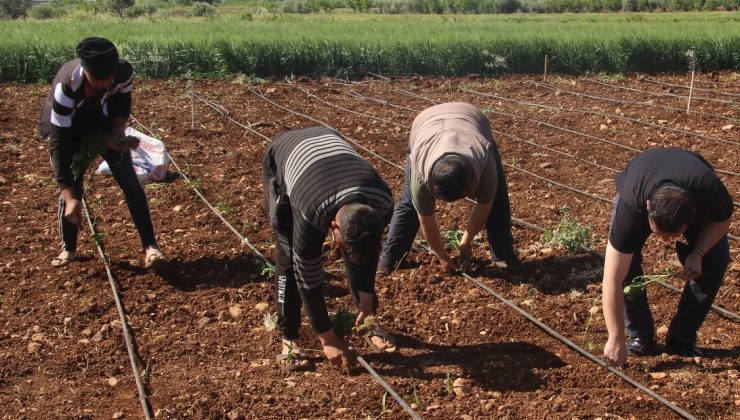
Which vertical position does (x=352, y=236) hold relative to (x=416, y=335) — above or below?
above

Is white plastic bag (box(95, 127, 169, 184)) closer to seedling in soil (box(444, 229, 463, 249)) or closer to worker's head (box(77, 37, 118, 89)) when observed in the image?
worker's head (box(77, 37, 118, 89))

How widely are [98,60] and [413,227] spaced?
6.96 ft

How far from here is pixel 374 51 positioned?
15.2 m

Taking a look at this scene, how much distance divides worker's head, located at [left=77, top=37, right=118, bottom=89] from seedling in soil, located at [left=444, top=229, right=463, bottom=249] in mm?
2521

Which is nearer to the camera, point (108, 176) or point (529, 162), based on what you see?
point (108, 176)

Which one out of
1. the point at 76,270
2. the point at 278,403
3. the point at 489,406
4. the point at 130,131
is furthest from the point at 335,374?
the point at 130,131

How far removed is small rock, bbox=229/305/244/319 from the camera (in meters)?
4.81

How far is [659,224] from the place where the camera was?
3.16 metres

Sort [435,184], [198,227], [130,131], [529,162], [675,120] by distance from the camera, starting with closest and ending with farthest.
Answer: [435,184]
[198,227]
[130,131]
[529,162]
[675,120]

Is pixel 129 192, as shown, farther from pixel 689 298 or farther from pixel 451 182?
pixel 689 298

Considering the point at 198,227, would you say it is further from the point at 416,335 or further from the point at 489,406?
the point at 489,406

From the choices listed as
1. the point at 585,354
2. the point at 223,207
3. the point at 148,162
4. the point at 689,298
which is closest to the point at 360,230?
the point at 585,354

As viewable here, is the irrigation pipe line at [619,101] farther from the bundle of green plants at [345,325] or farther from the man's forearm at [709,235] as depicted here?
the bundle of green plants at [345,325]

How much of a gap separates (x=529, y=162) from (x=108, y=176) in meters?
4.08
